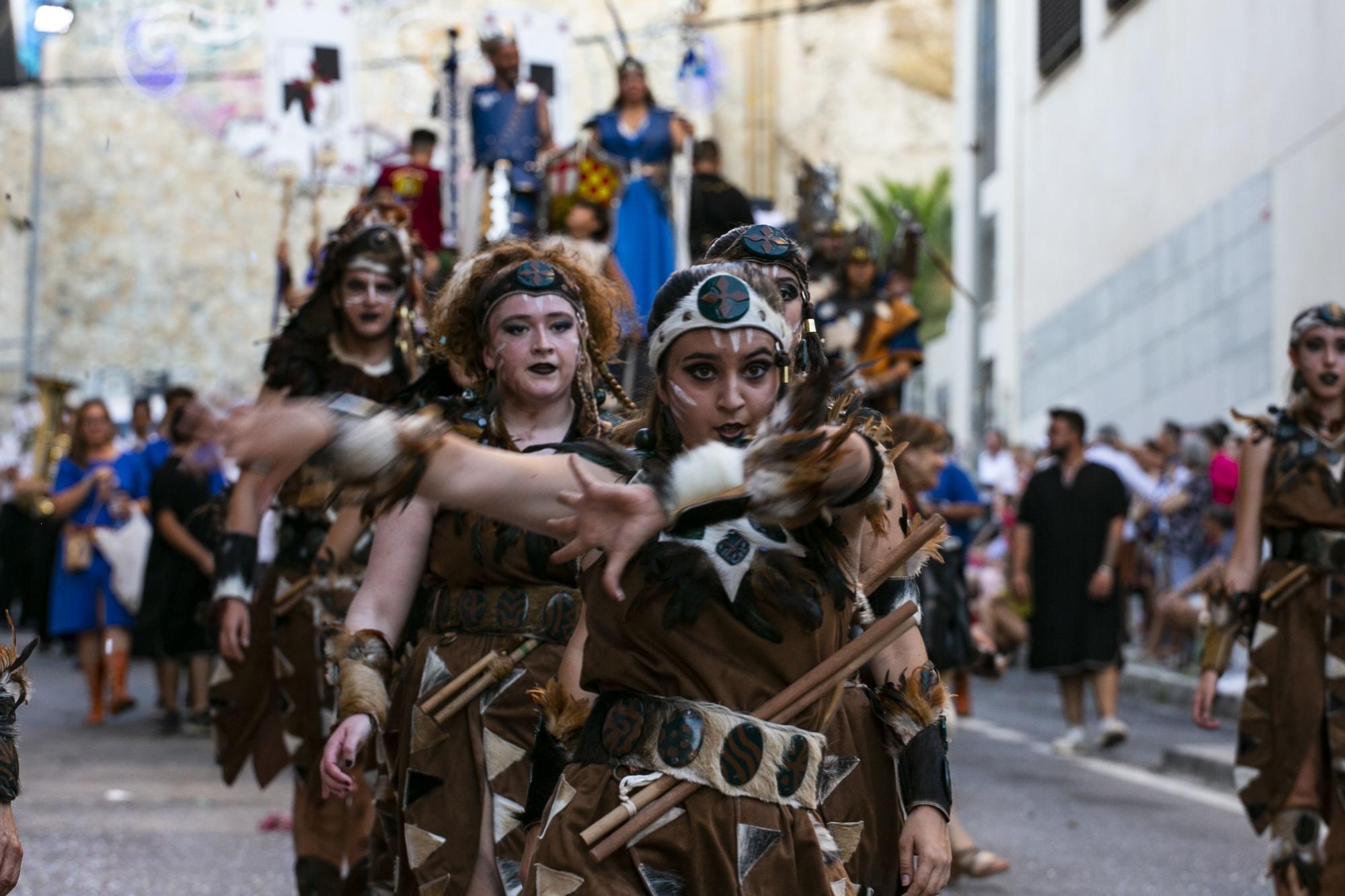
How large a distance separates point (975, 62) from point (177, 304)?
691 inches

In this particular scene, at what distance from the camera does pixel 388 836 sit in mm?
5086

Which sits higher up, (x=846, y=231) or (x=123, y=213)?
(x=123, y=213)

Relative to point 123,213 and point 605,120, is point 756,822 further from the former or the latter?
point 123,213

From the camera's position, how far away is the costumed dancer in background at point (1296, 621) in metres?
6.58

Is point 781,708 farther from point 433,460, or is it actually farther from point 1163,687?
point 1163,687

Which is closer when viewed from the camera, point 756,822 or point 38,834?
point 756,822

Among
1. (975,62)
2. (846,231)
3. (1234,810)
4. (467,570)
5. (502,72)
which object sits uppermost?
(975,62)

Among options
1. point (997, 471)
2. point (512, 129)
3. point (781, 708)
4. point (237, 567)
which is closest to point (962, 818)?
point (237, 567)

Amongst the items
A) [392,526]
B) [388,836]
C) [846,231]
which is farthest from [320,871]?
[846,231]

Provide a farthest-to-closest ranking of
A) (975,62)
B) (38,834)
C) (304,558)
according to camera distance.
Answer: (975,62)
(38,834)
(304,558)

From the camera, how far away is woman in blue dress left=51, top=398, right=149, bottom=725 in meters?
14.3

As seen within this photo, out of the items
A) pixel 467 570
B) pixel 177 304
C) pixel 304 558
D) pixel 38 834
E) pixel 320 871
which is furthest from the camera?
pixel 177 304

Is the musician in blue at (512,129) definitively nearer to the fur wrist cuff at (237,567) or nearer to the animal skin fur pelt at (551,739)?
the fur wrist cuff at (237,567)

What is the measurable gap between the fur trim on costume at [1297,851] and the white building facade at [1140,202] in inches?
449
